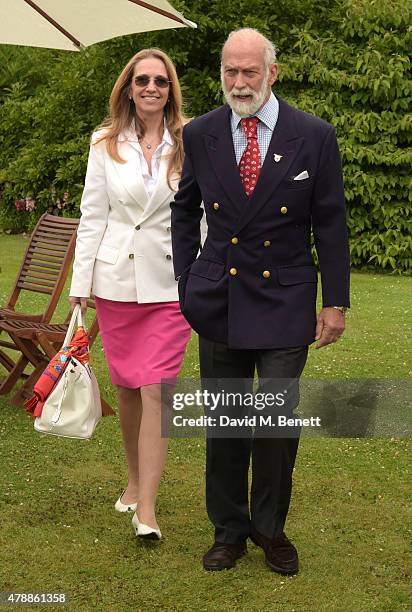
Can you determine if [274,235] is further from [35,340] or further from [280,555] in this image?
[35,340]

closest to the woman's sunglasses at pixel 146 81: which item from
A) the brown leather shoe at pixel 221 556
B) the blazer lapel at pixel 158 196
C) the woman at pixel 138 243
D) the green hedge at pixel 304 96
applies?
the woman at pixel 138 243

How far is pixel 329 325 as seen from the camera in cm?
484

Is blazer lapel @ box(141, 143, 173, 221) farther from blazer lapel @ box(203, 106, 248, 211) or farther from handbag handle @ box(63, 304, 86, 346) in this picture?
blazer lapel @ box(203, 106, 248, 211)

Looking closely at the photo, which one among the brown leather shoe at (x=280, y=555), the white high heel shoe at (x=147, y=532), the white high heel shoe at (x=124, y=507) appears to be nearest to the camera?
the brown leather shoe at (x=280, y=555)

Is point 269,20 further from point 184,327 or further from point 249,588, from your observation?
point 249,588

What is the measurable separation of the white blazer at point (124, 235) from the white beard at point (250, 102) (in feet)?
2.92

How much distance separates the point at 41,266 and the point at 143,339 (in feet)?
10.6

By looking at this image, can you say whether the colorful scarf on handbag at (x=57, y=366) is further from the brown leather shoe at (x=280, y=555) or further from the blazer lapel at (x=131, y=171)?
the brown leather shoe at (x=280, y=555)

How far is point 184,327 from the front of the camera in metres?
5.64

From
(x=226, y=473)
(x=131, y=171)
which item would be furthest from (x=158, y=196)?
(x=226, y=473)

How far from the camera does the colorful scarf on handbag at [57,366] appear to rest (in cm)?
552

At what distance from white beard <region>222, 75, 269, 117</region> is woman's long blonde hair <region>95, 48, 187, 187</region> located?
0.92 meters

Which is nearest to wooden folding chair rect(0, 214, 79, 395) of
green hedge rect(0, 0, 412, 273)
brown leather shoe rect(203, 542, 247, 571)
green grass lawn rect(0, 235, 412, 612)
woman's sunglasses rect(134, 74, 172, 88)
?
green grass lawn rect(0, 235, 412, 612)

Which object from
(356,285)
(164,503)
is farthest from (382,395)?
(356,285)
